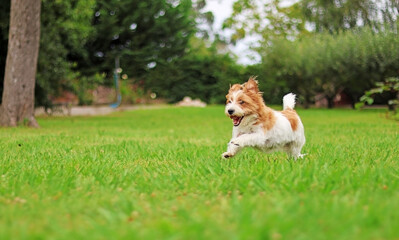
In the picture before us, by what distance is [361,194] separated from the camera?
2.99 metres

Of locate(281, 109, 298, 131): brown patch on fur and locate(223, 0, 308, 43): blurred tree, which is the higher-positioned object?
locate(223, 0, 308, 43): blurred tree

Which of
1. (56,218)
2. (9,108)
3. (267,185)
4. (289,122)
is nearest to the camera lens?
(56,218)

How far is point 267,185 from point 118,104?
22.4 meters

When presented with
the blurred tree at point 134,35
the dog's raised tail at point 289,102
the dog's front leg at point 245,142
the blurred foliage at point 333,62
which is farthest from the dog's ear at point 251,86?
the blurred tree at point 134,35

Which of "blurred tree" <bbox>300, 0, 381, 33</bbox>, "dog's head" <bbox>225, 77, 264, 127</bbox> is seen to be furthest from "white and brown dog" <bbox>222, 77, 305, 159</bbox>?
"blurred tree" <bbox>300, 0, 381, 33</bbox>

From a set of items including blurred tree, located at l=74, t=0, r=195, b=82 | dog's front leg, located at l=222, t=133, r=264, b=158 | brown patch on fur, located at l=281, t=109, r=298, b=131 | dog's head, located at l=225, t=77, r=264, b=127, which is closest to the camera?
dog's head, located at l=225, t=77, r=264, b=127

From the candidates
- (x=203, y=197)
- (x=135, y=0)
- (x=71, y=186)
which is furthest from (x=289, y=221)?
(x=135, y=0)

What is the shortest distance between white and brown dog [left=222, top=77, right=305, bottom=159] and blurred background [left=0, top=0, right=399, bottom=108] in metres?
8.53

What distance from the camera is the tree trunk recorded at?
10820 mm

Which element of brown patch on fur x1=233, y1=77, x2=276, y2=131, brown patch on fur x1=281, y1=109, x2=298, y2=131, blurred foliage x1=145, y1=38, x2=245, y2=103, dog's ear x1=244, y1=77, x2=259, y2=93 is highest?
blurred foliage x1=145, y1=38, x2=245, y2=103

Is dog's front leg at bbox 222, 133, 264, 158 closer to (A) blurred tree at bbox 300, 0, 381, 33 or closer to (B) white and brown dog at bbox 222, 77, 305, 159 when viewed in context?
(B) white and brown dog at bbox 222, 77, 305, 159

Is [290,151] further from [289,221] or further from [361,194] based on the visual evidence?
[289,221]

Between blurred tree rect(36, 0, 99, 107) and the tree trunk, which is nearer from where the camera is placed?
the tree trunk

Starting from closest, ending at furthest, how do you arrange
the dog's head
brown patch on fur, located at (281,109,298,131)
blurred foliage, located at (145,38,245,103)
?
the dog's head → brown patch on fur, located at (281,109,298,131) → blurred foliage, located at (145,38,245,103)
